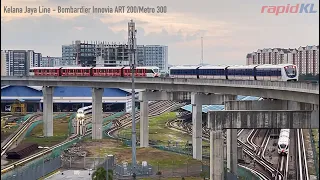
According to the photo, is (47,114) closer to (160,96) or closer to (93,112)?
(93,112)

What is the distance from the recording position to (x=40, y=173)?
55.7 metres

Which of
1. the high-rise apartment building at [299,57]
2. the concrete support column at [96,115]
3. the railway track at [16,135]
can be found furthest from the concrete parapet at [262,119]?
the high-rise apartment building at [299,57]

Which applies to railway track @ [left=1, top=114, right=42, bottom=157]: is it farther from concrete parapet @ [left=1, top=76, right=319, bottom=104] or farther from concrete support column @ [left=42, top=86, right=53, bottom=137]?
concrete parapet @ [left=1, top=76, right=319, bottom=104]

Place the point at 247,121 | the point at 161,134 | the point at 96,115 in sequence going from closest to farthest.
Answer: the point at 247,121
the point at 96,115
the point at 161,134

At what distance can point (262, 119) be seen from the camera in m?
45.0

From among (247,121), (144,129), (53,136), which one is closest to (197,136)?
(144,129)

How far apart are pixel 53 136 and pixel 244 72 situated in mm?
44964

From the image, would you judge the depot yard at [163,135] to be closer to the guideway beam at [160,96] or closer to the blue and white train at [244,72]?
the guideway beam at [160,96]

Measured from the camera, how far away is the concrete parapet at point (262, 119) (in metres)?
44.6

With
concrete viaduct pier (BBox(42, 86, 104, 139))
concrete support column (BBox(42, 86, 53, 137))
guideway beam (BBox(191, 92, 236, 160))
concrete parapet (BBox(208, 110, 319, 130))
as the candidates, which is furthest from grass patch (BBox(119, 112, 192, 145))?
concrete parapet (BBox(208, 110, 319, 130))

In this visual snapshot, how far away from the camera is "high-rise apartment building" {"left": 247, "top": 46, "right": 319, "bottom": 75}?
14938 centimetres

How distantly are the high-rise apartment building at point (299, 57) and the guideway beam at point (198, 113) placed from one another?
6829 cm

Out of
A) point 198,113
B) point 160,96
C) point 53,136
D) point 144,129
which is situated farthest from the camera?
point 53,136

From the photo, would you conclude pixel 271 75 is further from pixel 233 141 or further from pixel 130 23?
pixel 130 23
